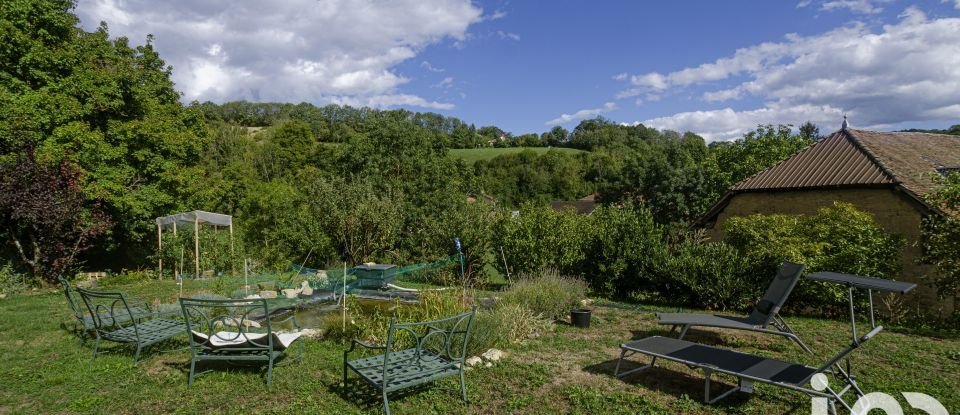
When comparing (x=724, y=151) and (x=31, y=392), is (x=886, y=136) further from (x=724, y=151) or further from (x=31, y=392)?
(x=31, y=392)

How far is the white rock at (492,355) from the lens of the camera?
17.7 feet

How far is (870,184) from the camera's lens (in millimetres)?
12375

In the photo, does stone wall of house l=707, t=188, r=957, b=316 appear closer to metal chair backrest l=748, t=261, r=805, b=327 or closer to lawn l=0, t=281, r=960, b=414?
lawn l=0, t=281, r=960, b=414

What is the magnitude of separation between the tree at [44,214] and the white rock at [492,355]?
11.5 m

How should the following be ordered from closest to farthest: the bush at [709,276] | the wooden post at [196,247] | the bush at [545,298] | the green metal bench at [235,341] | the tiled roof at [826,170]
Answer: the green metal bench at [235,341] < the bush at [545,298] < the bush at [709,276] < the tiled roof at [826,170] < the wooden post at [196,247]

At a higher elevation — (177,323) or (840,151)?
(840,151)

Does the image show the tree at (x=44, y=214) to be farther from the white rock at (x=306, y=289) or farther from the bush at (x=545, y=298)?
the bush at (x=545, y=298)

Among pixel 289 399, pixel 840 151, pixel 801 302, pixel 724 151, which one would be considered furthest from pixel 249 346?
pixel 724 151

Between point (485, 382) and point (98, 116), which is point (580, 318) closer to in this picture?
point (485, 382)

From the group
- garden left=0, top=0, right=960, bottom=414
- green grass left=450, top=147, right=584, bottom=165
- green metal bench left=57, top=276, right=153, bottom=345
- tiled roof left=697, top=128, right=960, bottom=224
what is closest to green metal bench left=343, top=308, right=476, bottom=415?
garden left=0, top=0, right=960, bottom=414

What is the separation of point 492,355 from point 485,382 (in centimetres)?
68

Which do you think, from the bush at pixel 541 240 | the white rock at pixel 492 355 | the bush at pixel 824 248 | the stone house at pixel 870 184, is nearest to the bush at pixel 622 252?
the bush at pixel 541 240

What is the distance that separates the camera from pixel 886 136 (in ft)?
49.8

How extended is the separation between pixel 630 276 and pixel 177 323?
8.47 m
